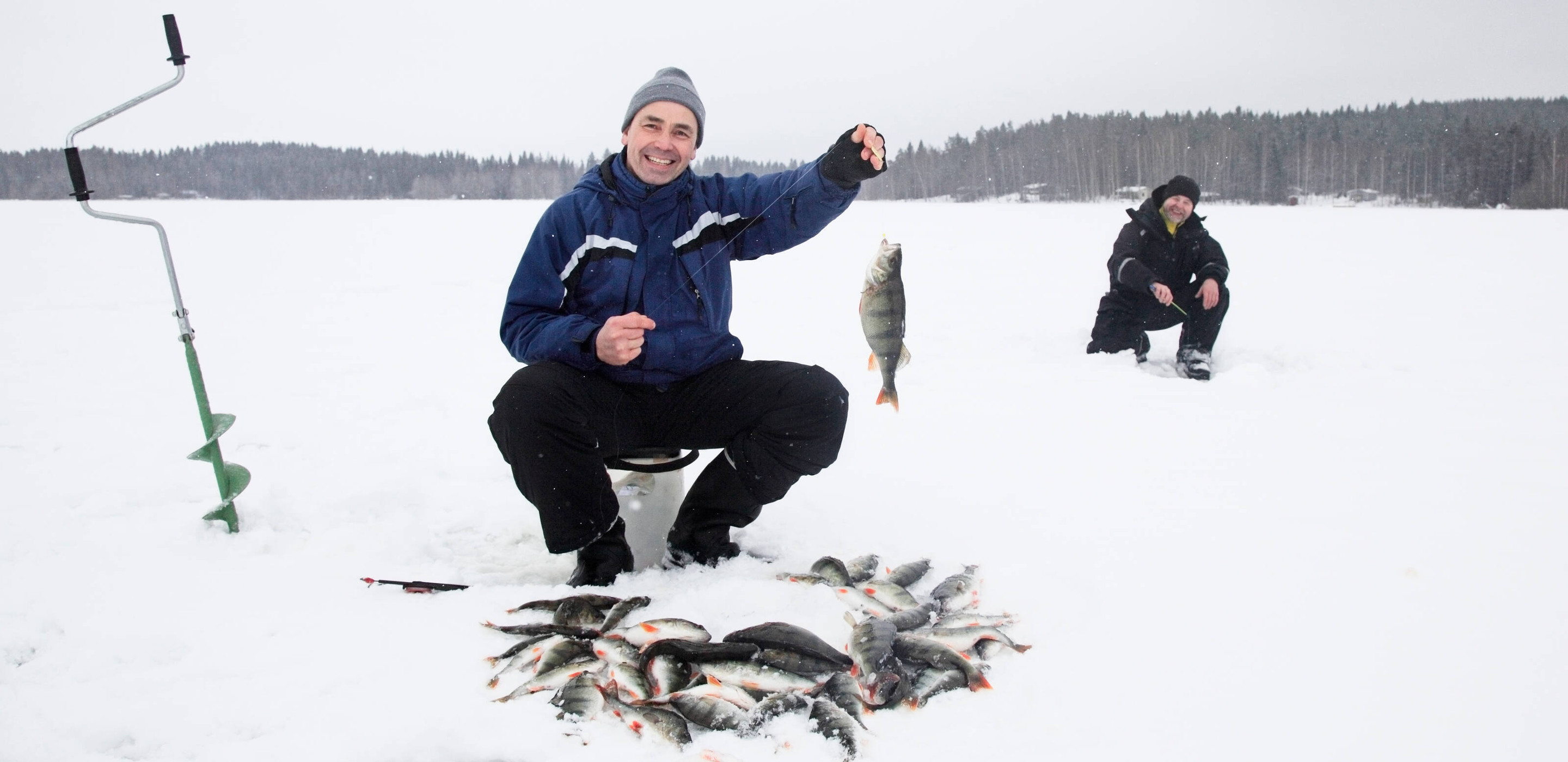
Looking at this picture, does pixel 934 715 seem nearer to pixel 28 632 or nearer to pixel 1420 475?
pixel 28 632

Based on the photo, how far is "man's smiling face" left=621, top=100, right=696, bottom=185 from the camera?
3.13m

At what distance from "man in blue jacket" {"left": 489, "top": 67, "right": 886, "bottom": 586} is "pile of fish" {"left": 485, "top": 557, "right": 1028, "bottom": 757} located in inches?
19.1

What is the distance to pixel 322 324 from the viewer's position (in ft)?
31.4

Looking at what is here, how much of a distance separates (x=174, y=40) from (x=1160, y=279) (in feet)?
21.6

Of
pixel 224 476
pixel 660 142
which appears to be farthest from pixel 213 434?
pixel 660 142

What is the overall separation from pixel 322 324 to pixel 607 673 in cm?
878

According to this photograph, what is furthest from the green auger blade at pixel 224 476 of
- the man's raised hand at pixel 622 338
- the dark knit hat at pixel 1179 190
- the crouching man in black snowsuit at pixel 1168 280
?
the dark knit hat at pixel 1179 190

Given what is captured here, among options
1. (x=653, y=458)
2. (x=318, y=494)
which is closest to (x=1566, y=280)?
(x=653, y=458)

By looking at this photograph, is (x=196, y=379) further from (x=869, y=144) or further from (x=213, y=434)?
(x=869, y=144)

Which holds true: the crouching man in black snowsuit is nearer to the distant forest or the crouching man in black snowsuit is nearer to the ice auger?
the ice auger

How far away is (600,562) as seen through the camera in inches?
117

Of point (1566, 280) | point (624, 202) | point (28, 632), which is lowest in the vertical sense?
point (1566, 280)

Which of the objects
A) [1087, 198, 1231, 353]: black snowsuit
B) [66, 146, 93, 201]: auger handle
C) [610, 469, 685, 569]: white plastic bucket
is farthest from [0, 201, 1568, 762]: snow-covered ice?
[66, 146, 93, 201]: auger handle

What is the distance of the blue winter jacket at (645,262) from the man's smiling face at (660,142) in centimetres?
5
